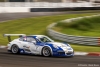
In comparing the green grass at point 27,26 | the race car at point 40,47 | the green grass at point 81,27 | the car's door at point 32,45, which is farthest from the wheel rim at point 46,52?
the green grass at point 27,26

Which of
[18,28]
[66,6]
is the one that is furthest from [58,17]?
[66,6]

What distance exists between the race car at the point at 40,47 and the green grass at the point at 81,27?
8619mm

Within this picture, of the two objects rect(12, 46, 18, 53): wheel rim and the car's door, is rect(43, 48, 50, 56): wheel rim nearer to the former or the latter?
the car's door

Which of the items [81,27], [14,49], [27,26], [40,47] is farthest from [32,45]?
[27,26]

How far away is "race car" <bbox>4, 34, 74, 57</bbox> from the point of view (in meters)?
13.5

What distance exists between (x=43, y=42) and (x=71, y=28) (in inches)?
427

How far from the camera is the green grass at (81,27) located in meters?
23.3

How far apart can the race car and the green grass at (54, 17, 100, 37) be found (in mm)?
8619

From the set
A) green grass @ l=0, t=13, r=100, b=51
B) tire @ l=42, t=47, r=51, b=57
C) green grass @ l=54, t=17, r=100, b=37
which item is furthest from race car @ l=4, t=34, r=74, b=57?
green grass @ l=0, t=13, r=100, b=51

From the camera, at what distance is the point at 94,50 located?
16.5 meters

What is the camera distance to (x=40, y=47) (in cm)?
1390

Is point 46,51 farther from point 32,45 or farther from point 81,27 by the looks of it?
point 81,27

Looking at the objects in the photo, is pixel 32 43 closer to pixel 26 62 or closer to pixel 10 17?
pixel 26 62

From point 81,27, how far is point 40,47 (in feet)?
35.9
